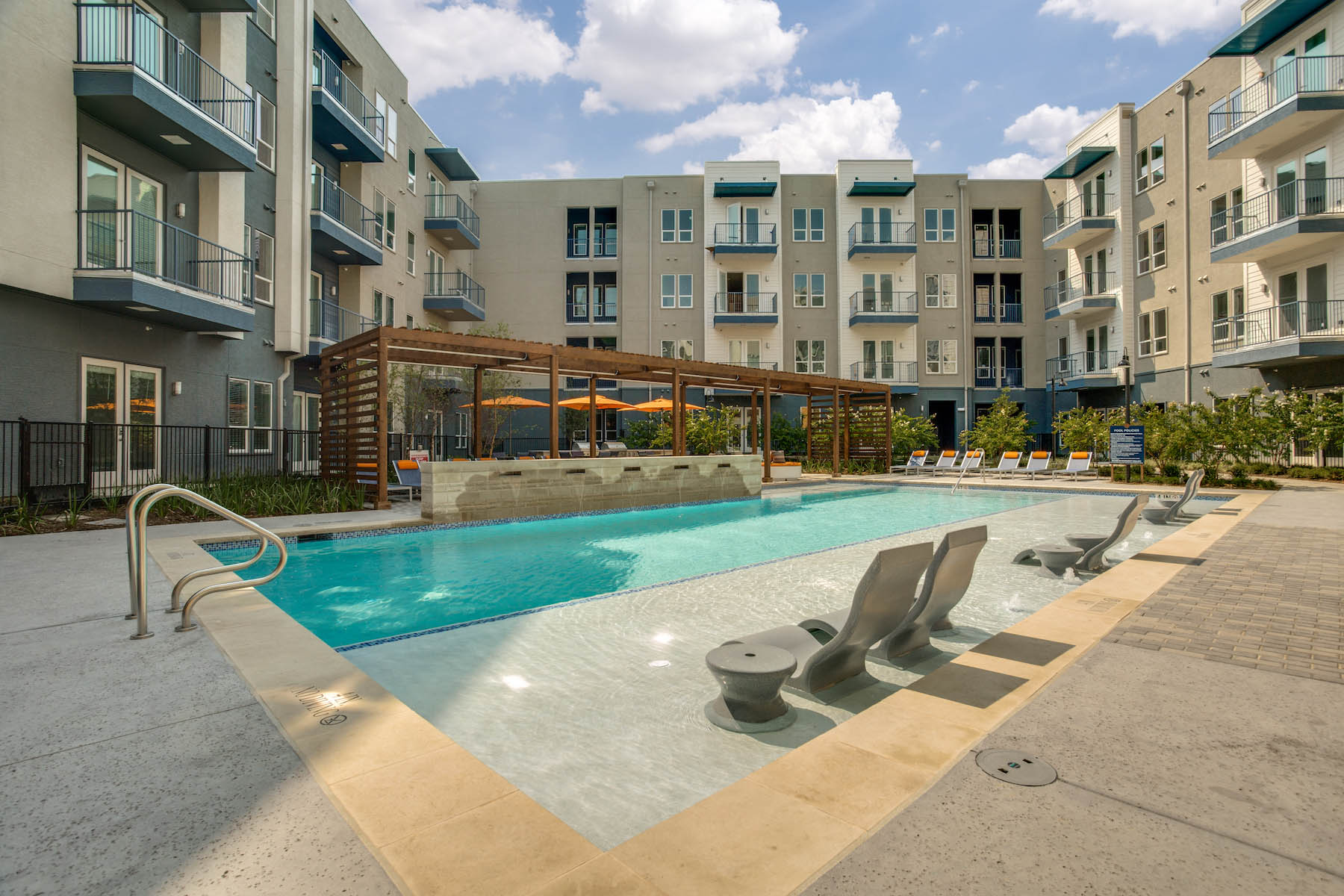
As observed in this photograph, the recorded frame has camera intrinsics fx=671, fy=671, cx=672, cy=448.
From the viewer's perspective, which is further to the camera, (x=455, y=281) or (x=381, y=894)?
(x=455, y=281)

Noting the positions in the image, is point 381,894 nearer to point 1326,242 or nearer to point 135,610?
point 135,610

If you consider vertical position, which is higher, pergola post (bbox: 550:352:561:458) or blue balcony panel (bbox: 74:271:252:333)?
blue balcony panel (bbox: 74:271:252:333)

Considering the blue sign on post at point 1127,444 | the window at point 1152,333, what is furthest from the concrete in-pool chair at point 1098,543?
the window at point 1152,333

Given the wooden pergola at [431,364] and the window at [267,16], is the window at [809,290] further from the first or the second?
the window at [267,16]

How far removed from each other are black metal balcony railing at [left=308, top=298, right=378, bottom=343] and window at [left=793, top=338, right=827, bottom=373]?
60.6ft

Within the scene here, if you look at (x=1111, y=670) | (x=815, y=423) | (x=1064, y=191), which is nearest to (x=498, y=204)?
(x=815, y=423)

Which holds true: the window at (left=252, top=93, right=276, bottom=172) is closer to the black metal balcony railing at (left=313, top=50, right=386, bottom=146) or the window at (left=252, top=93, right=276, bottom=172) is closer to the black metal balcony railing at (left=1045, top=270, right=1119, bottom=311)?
the black metal balcony railing at (left=313, top=50, right=386, bottom=146)

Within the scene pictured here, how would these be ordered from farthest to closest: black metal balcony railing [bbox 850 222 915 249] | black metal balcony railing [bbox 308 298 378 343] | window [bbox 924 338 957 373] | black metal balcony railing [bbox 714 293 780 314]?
window [bbox 924 338 957 373] → black metal balcony railing [bbox 850 222 915 249] → black metal balcony railing [bbox 714 293 780 314] → black metal balcony railing [bbox 308 298 378 343]

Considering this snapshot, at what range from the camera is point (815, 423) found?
24422 millimetres

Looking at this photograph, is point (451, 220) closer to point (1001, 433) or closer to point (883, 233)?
point (883, 233)

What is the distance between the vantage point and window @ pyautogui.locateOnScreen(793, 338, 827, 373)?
1235 inches

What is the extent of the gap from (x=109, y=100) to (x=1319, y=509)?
2052 cm

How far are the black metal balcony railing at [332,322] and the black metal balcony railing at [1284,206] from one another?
83.4 feet

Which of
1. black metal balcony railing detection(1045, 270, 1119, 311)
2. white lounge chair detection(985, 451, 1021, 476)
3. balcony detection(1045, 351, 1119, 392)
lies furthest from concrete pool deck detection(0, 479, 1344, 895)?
black metal balcony railing detection(1045, 270, 1119, 311)
